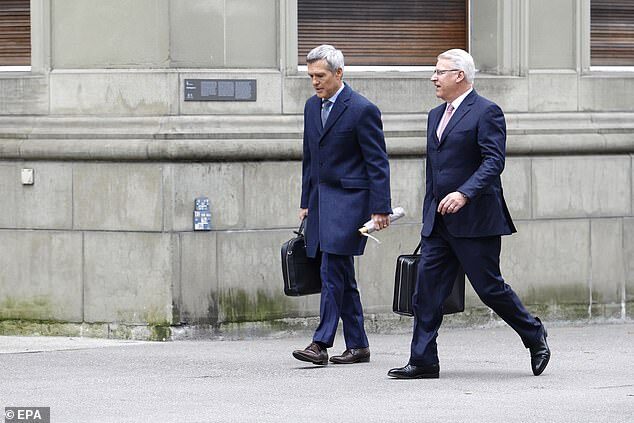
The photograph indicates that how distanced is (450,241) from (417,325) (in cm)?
54

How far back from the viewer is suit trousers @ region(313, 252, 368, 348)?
9.62 metres

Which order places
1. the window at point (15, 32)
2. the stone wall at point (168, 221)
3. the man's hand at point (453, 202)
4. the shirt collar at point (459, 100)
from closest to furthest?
the man's hand at point (453, 202)
the shirt collar at point (459, 100)
the stone wall at point (168, 221)
the window at point (15, 32)

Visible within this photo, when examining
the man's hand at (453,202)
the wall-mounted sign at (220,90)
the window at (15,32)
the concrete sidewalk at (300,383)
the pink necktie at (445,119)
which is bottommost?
the concrete sidewalk at (300,383)

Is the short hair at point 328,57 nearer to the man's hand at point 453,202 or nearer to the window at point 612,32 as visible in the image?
the man's hand at point 453,202

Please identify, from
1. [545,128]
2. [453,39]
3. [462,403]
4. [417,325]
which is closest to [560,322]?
[545,128]

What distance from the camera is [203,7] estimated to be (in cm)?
1131

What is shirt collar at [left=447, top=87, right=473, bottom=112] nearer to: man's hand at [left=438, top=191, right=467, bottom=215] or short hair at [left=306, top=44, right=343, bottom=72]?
man's hand at [left=438, top=191, right=467, bottom=215]

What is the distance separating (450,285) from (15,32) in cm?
460

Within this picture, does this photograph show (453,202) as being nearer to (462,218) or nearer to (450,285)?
(462,218)

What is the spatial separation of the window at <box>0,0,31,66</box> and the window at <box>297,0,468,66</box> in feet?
6.82

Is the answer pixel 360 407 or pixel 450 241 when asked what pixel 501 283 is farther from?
pixel 360 407

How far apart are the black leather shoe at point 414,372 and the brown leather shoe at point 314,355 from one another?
0.61 meters

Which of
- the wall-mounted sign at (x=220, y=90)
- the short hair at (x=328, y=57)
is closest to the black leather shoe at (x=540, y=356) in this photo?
the short hair at (x=328, y=57)

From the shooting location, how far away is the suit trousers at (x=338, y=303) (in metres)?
9.62
